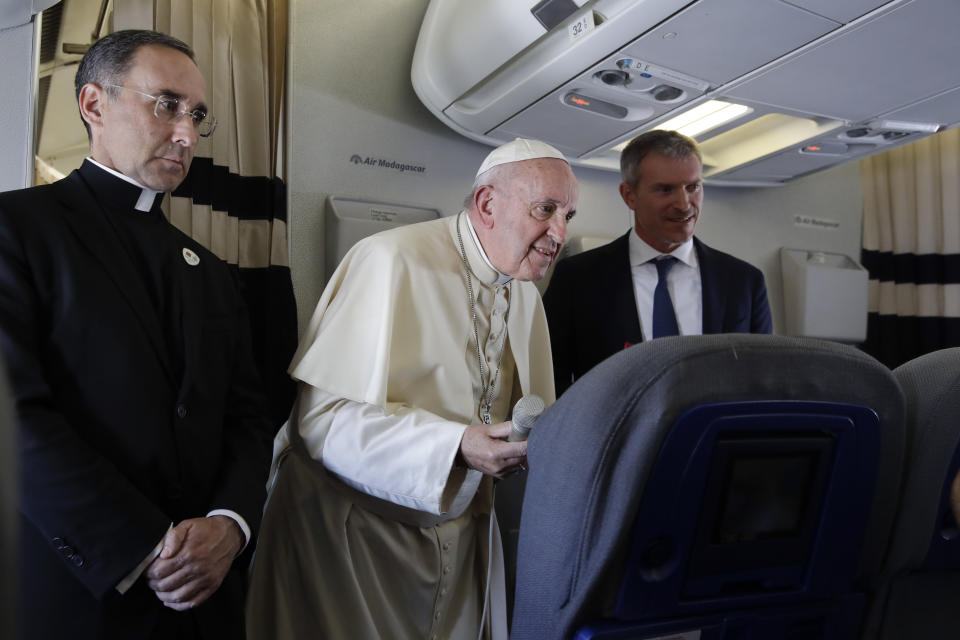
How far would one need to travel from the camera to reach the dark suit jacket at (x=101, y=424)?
1.40 m

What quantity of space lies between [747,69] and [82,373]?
224 centimetres

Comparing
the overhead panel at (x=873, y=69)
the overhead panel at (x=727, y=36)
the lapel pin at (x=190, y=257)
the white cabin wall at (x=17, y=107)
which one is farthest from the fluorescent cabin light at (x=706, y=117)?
Answer: the white cabin wall at (x=17, y=107)

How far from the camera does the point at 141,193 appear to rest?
1.78 m

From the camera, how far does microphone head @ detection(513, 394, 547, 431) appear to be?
4.33 ft

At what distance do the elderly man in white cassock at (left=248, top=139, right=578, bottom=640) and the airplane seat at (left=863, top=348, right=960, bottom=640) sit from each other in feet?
3.23

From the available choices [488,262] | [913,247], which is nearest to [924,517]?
[488,262]

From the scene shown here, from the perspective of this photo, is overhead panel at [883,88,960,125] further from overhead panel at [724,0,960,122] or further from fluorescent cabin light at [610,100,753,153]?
fluorescent cabin light at [610,100,753,153]

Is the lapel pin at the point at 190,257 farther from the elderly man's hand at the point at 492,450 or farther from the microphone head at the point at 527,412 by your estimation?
the microphone head at the point at 527,412

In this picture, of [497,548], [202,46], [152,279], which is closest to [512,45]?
[202,46]

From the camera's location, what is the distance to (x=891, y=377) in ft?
3.63

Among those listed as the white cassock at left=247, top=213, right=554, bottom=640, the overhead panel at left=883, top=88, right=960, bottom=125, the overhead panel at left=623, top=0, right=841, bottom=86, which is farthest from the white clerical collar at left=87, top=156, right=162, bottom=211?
the overhead panel at left=883, top=88, right=960, bottom=125

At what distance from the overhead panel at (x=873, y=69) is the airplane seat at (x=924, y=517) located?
140 cm

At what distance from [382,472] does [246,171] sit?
4.73 ft

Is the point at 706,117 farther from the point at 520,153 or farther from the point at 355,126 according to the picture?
the point at 355,126
